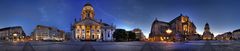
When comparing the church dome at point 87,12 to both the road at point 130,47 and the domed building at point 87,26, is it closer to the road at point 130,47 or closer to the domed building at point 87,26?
the domed building at point 87,26

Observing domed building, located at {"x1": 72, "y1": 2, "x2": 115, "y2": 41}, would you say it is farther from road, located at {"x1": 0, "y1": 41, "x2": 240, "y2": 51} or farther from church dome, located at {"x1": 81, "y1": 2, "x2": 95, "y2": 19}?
road, located at {"x1": 0, "y1": 41, "x2": 240, "y2": 51}

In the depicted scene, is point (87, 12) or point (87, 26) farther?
point (87, 12)

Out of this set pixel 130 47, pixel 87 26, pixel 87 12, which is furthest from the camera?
pixel 87 12

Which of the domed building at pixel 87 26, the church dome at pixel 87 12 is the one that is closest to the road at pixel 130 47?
the domed building at pixel 87 26

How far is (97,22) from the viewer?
603 feet

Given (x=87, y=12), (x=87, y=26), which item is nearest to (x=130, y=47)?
(x=87, y=26)

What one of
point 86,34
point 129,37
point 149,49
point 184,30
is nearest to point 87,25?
point 86,34

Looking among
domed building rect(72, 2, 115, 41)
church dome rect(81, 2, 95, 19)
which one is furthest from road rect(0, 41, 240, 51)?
church dome rect(81, 2, 95, 19)

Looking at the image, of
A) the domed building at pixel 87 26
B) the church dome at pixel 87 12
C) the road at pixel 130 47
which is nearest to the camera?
the road at pixel 130 47

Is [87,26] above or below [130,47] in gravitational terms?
above

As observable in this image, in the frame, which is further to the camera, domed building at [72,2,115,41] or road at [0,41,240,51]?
domed building at [72,2,115,41]

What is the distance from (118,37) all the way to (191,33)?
234 feet

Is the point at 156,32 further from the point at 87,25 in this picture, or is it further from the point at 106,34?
the point at 87,25

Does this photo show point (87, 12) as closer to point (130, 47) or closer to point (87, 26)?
point (87, 26)
